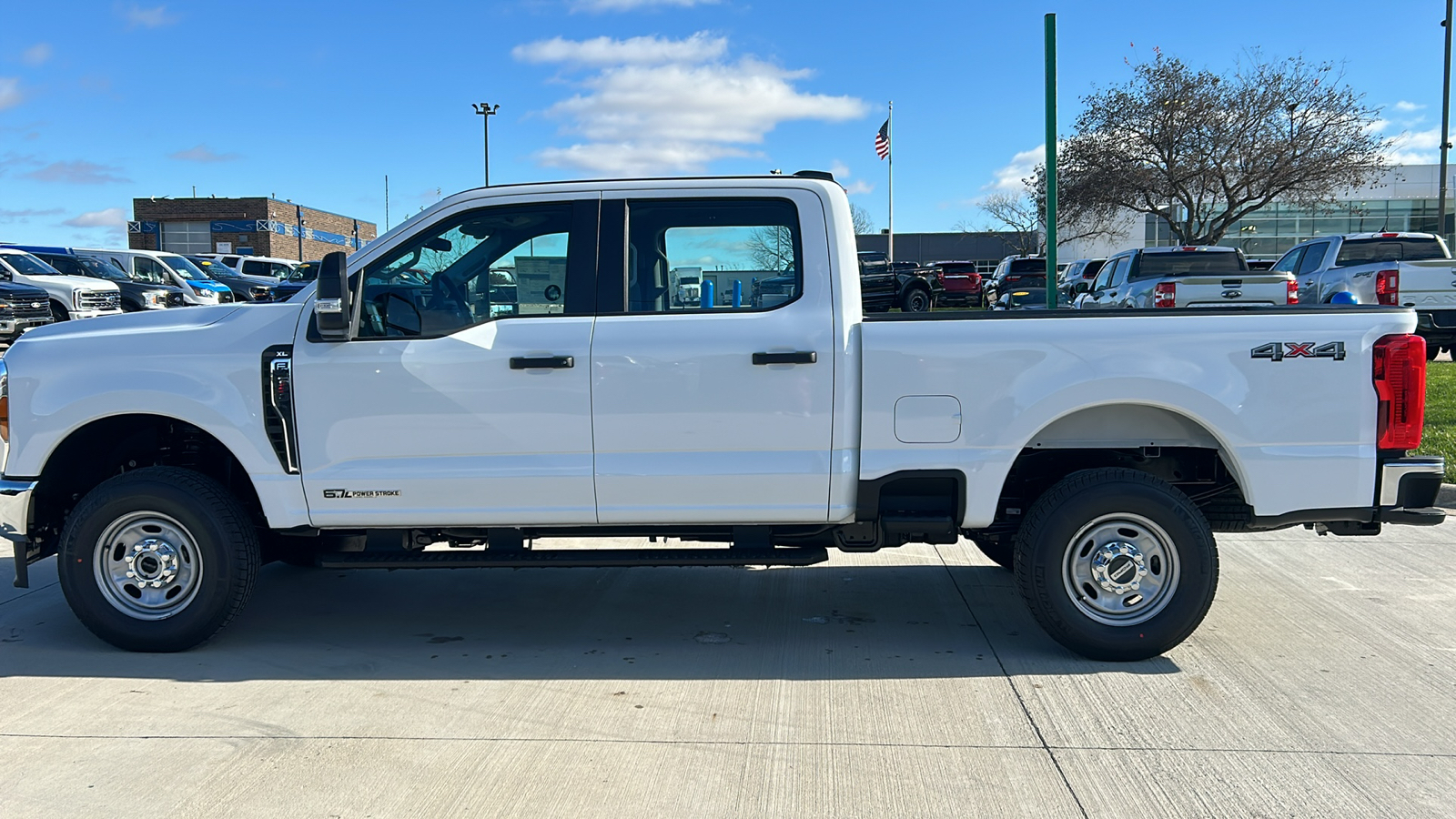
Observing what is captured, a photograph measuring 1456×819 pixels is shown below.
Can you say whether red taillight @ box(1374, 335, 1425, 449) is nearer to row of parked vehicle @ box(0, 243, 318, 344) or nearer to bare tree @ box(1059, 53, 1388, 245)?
row of parked vehicle @ box(0, 243, 318, 344)

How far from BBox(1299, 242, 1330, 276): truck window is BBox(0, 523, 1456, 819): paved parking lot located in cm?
1200

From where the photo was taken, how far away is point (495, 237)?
196 inches

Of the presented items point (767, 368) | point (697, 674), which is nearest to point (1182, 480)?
point (767, 368)

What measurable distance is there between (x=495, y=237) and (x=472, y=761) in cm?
229

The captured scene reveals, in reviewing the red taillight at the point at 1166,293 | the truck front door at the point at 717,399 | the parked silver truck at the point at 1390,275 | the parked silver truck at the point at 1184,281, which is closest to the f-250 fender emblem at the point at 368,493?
the truck front door at the point at 717,399

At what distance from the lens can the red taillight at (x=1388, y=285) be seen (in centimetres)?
1460

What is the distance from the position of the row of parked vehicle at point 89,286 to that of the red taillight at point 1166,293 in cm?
1210

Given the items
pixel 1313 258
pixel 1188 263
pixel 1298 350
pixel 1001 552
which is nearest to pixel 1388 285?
Result: pixel 1313 258

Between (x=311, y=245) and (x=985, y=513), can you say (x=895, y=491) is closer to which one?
(x=985, y=513)

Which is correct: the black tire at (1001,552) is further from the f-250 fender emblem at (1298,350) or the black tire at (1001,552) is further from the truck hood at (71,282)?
the truck hood at (71,282)

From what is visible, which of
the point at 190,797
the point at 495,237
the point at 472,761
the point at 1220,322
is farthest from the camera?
the point at 495,237

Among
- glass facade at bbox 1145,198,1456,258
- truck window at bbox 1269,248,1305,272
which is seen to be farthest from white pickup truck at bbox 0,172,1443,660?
glass facade at bbox 1145,198,1456,258

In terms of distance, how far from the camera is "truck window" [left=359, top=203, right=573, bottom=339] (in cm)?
489

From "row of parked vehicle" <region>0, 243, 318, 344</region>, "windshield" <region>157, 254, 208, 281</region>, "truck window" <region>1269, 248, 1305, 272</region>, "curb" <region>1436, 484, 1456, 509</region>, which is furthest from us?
"windshield" <region>157, 254, 208, 281</region>
